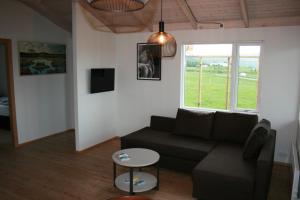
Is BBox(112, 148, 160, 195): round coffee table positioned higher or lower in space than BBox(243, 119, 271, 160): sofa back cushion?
lower

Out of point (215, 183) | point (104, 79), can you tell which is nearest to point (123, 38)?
point (104, 79)

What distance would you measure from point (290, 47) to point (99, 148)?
12.3ft

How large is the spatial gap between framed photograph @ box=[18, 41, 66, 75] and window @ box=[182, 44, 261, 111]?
108 inches

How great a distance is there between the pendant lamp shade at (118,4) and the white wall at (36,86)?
13.6 feet

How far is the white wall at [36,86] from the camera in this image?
496 cm

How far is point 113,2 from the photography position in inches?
55.0

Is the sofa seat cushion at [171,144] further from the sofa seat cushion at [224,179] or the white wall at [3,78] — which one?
the white wall at [3,78]

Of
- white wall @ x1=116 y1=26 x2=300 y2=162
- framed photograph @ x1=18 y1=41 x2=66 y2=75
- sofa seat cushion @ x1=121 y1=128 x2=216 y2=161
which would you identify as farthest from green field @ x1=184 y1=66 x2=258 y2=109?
framed photograph @ x1=18 y1=41 x2=66 y2=75

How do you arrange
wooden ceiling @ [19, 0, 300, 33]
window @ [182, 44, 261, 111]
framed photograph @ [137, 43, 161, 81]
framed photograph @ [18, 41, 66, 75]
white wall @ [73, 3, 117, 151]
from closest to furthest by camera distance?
wooden ceiling @ [19, 0, 300, 33]
window @ [182, 44, 261, 111]
white wall @ [73, 3, 117, 151]
framed photograph @ [18, 41, 66, 75]
framed photograph @ [137, 43, 161, 81]

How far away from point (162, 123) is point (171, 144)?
0.88 metres

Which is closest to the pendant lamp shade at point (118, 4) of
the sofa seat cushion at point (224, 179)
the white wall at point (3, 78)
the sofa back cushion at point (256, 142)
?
the sofa seat cushion at point (224, 179)

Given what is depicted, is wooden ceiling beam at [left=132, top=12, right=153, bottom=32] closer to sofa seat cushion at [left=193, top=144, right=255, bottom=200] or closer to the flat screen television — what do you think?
the flat screen television

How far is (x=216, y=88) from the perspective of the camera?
196 inches

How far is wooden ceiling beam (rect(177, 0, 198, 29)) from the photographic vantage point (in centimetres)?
416
